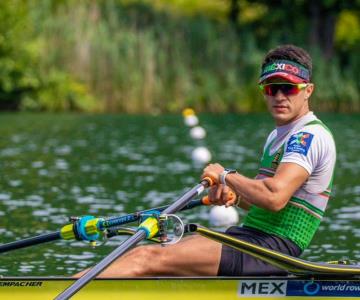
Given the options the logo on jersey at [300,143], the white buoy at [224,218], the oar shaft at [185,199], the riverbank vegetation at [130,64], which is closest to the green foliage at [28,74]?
the riverbank vegetation at [130,64]

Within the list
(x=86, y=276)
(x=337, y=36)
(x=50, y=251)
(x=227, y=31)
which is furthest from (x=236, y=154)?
(x=337, y=36)

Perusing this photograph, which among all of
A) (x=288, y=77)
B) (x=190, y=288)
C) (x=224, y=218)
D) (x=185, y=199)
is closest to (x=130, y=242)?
(x=190, y=288)

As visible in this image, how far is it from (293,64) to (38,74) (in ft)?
108

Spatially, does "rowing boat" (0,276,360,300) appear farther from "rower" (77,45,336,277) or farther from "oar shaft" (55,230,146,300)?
"oar shaft" (55,230,146,300)

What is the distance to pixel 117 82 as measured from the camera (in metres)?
39.6

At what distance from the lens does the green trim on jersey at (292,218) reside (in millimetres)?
8352

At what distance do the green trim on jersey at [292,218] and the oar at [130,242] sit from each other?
446 mm

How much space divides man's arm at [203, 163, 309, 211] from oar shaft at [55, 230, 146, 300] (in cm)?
74

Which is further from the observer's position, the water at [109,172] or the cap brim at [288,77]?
the water at [109,172]

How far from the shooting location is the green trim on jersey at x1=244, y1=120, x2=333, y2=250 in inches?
329

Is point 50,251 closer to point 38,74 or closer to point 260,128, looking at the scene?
point 260,128

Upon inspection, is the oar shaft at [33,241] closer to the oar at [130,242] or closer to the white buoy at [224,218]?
the oar at [130,242]

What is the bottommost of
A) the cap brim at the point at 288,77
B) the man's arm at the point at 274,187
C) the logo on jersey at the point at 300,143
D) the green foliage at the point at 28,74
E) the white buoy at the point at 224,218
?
the white buoy at the point at 224,218

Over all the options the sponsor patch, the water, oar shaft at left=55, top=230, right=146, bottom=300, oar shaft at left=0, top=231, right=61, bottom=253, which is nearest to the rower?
the sponsor patch
